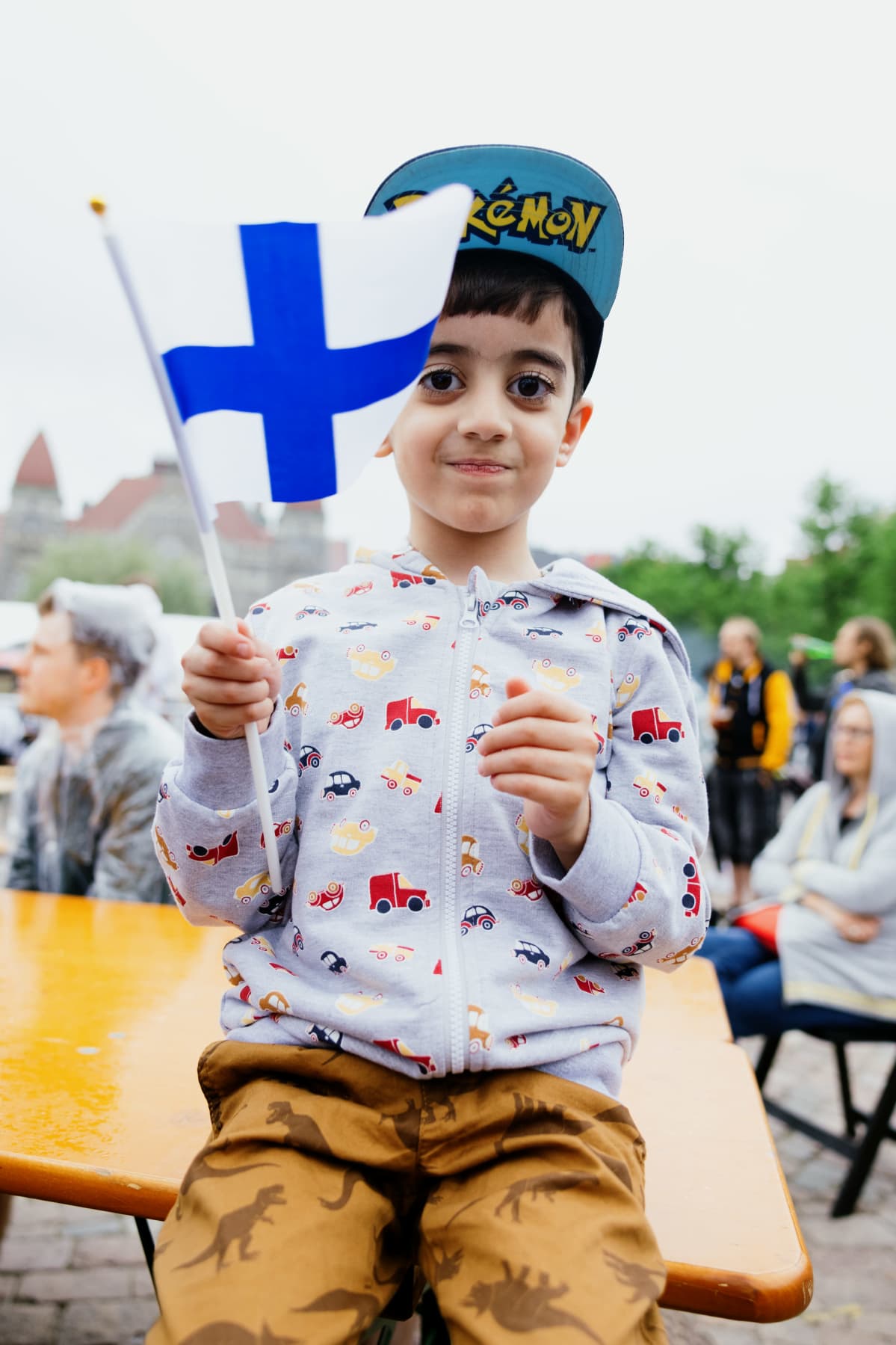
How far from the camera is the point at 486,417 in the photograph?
1427mm

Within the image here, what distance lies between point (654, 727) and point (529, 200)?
821 mm

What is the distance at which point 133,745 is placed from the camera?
3342 millimetres

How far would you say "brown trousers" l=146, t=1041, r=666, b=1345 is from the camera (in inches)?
40.1

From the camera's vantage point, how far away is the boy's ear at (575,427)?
170cm

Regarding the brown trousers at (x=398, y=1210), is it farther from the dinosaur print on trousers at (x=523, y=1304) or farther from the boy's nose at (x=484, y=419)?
the boy's nose at (x=484, y=419)

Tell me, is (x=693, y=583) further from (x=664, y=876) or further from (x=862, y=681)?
(x=664, y=876)

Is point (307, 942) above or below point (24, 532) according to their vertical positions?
below

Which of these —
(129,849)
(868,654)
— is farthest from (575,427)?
(868,654)

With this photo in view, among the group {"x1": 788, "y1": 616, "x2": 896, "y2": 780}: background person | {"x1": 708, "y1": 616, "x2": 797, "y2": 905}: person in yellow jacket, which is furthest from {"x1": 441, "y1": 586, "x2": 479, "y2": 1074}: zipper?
{"x1": 708, "y1": 616, "x2": 797, "y2": 905}: person in yellow jacket

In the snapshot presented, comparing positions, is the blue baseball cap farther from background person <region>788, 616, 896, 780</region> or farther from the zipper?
background person <region>788, 616, 896, 780</region>

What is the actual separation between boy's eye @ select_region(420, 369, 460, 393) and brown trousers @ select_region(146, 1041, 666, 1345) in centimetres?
96

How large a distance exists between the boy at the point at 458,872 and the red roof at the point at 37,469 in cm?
6008

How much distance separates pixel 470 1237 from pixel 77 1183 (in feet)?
1.99

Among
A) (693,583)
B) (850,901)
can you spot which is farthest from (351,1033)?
(693,583)
